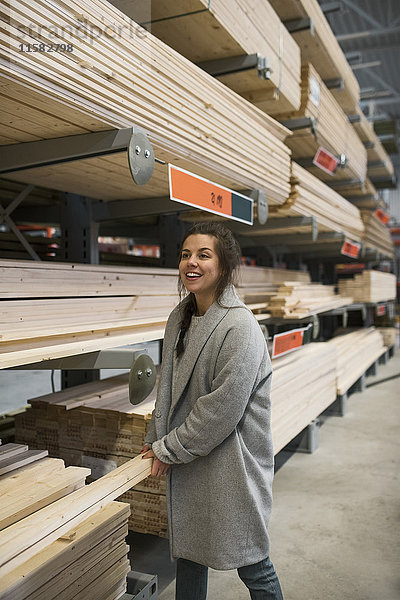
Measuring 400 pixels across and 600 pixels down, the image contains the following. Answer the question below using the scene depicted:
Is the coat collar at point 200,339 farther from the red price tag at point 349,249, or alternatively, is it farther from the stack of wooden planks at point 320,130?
the red price tag at point 349,249

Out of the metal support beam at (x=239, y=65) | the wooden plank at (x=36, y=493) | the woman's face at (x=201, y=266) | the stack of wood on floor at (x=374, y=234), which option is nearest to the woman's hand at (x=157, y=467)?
the wooden plank at (x=36, y=493)

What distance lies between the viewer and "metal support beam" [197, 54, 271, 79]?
11.0 feet

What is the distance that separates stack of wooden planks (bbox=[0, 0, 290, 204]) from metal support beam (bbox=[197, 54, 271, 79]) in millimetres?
236

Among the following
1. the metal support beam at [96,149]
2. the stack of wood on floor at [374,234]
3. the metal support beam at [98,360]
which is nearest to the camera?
the metal support beam at [96,149]

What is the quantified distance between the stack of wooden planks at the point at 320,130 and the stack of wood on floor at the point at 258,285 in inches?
53.5

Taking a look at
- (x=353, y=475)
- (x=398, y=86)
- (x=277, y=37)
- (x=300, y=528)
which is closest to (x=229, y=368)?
(x=300, y=528)

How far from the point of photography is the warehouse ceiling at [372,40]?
1004cm

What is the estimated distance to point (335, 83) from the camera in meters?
6.28

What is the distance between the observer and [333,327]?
1059 cm

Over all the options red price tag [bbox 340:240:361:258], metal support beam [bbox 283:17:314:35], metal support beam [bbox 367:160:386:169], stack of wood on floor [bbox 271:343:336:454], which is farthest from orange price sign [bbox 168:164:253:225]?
metal support beam [bbox 367:160:386:169]

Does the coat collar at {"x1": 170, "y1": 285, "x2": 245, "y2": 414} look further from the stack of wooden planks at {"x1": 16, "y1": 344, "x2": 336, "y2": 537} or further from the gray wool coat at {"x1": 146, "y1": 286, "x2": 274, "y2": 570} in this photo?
the stack of wooden planks at {"x1": 16, "y1": 344, "x2": 336, "y2": 537}

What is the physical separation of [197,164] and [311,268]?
877cm

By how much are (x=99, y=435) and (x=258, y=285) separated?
100 inches

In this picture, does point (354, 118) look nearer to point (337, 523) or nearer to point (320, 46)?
point (320, 46)
